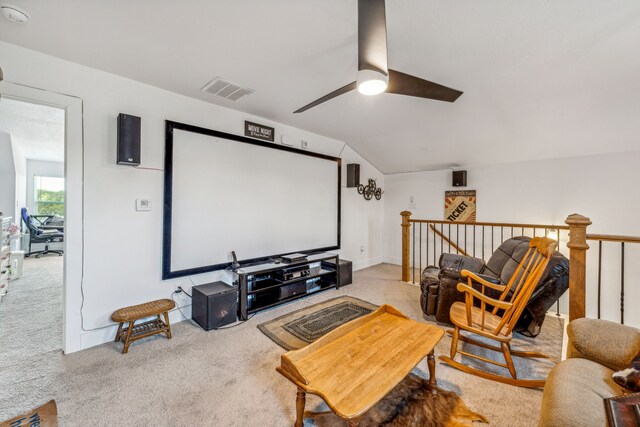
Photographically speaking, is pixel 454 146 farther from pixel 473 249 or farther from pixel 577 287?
pixel 577 287

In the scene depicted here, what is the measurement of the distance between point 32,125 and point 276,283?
4903 millimetres

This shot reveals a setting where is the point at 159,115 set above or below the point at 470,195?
above

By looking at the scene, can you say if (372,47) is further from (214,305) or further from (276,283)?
(276,283)

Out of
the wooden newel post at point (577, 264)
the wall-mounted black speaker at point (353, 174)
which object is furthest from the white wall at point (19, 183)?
→ the wooden newel post at point (577, 264)

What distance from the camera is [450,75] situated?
256 centimetres

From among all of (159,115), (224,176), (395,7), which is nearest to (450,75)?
(395,7)

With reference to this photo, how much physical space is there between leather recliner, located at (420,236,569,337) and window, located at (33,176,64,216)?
1022 cm

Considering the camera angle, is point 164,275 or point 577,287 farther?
point 164,275

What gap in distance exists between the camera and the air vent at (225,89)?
2691mm

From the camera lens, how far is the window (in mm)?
7445

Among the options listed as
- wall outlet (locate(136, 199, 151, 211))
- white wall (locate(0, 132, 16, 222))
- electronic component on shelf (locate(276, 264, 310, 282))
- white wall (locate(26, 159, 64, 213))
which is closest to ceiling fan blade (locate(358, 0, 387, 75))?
wall outlet (locate(136, 199, 151, 211))

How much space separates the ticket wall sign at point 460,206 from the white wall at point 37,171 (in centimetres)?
1042

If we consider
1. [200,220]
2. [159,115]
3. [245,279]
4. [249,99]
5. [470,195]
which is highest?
[249,99]

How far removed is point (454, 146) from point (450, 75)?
1981 millimetres
